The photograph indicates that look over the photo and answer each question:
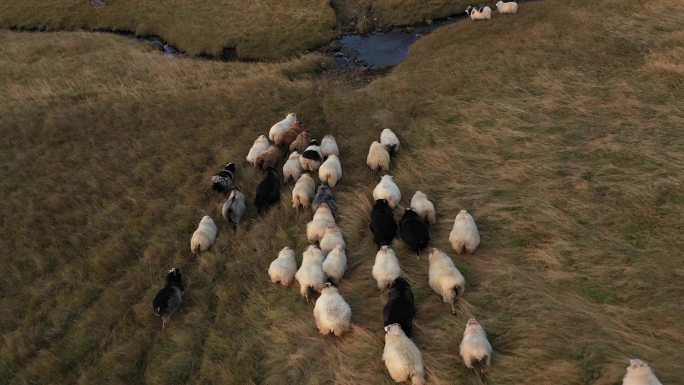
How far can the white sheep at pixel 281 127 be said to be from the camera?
1714 cm

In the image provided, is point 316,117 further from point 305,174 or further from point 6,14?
point 6,14

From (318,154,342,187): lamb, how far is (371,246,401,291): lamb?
161 inches

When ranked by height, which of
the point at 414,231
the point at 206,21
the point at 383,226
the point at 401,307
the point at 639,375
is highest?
the point at 639,375

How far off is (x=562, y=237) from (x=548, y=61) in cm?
1111

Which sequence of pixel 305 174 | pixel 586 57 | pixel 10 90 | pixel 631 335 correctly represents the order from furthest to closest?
pixel 10 90 → pixel 586 57 → pixel 305 174 → pixel 631 335

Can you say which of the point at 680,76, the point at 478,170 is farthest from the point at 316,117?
the point at 680,76

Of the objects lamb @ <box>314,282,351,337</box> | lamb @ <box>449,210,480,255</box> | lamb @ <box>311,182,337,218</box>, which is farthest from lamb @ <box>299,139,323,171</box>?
lamb @ <box>314,282,351,337</box>

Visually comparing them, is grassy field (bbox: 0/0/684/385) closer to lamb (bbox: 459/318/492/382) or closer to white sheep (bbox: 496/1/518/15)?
lamb (bbox: 459/318/492/382)

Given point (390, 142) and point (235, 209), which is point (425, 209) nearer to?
point (390, 142)

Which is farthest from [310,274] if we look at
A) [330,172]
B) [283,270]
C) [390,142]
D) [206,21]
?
[206,21]

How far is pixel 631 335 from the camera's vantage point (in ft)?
26.8

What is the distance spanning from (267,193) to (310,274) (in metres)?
4.14

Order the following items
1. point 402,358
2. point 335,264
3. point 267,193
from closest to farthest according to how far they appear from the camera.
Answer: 1. point 402,358
2. point 335,264
3. point 267,193

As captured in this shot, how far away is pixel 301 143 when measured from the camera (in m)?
16.6
